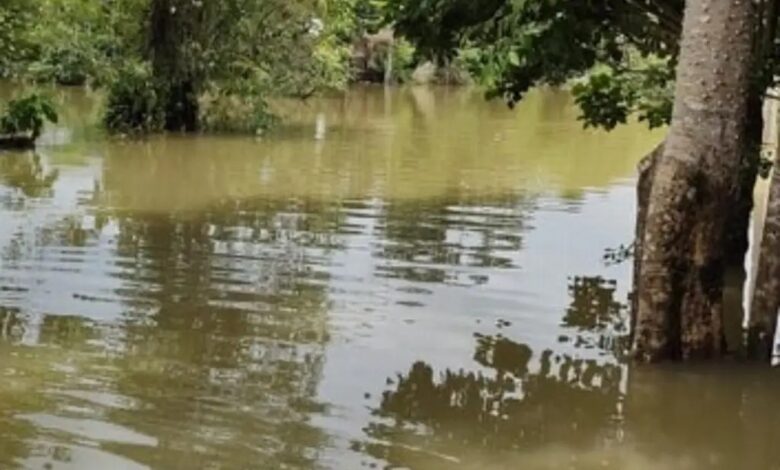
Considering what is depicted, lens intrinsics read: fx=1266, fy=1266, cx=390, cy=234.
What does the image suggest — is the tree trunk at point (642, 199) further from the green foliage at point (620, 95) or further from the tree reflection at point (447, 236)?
the tree reflection at point (447, 236)

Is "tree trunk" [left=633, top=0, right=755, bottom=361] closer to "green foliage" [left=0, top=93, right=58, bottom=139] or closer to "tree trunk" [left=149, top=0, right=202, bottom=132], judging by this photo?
"green foliage" [left=0, top=93, right=58, bottom=139]

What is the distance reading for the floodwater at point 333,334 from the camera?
22.0ft

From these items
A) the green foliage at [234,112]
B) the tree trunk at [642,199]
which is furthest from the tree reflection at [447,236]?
the green foliage at [234,112]

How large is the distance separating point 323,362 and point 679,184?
2568 millimetres

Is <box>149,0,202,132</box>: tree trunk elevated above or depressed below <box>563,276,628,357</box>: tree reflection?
above

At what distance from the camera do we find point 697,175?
26.3 ft

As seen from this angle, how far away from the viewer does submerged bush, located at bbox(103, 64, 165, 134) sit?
82.0 feet

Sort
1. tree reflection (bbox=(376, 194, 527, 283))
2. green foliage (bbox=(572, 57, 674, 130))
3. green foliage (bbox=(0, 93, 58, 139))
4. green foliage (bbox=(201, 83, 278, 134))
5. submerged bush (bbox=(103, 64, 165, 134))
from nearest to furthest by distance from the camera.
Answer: green foliage (bbox=(572, 57, 674, 130)) → tree reflection (bbox=(376, 194, 527, 283)) → green foliage (bbox=(0, 93, 58, 139)) → submerged bush (bbox=(103, 64, 165, 134)) → green foliage (bbox=(201, 83, 278, 134))

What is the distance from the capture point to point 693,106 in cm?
800

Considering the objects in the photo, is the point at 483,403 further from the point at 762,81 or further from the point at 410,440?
the point at 762,81

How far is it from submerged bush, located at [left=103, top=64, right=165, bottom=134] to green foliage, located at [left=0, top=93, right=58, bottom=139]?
2.81m

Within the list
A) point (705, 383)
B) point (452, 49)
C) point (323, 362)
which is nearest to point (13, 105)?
point (452, 49)

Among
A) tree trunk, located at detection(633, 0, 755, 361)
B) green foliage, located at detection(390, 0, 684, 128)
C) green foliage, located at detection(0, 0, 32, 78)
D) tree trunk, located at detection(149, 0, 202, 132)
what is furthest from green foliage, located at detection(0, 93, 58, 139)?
tree trunk, located at detection(633, 0, 755, 361)

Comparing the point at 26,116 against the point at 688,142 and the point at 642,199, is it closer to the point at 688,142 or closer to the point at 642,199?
the point at 642,199
